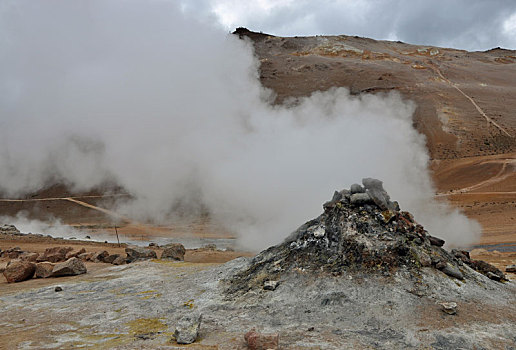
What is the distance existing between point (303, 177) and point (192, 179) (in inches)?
539

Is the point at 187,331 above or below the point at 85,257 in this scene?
below

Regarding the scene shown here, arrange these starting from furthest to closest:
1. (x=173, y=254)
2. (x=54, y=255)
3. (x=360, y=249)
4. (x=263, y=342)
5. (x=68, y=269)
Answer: (x=173, y=254)
(x=54, y=255)
(x=68, y=269)
(x=360, y=249)
(x=263, y=342)

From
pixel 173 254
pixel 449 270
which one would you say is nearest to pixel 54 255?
pixel 173 254

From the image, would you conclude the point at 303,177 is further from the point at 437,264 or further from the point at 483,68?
the point at 483,68

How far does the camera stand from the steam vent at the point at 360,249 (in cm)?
656

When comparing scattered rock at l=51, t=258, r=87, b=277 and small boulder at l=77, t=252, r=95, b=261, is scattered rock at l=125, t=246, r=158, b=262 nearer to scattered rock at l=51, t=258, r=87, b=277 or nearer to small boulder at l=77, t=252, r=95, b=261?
small boulder at l=77, t=252, r=95, b=261

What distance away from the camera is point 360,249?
6.69 m

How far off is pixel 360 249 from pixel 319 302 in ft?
4.20

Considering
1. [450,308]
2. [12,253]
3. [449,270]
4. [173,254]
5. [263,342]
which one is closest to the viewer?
[263,342]

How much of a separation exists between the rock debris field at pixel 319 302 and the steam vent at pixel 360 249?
2 centimetres

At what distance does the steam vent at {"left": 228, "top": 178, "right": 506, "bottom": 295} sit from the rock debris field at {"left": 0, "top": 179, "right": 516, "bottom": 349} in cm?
2

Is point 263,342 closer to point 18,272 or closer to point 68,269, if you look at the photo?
point 68,269

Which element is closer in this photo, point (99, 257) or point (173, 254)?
point (173, 254)

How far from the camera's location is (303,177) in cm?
1730
